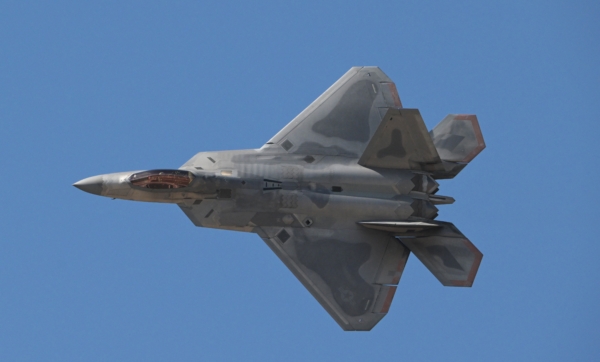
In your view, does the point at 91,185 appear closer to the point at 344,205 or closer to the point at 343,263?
the point at 344,205

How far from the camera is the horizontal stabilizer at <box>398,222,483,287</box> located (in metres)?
23.9

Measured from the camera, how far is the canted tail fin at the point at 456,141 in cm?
2445

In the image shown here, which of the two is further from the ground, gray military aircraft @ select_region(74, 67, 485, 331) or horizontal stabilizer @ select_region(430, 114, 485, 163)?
horizontal stabilizer @ select_region(430, 114, 485, 163)

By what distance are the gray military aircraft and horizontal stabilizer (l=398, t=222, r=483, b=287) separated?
0.03 metres

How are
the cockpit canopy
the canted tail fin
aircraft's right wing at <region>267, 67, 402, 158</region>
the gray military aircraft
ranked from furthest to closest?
1. aircraft's right wing at <region>267, 67, 402, 158</region>
2. the canted tail fin
3. the gray military aircraft
4. the cockpit canopy

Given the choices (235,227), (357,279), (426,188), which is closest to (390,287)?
(357,279)

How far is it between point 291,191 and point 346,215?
1517mm

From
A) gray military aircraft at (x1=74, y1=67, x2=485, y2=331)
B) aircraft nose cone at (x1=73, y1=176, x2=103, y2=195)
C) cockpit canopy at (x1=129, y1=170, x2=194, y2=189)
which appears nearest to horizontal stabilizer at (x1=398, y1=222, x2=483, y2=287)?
gray military aircraft at (x1=74, y1=67, x2=485, y2=331)

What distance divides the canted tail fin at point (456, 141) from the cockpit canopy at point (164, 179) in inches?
250

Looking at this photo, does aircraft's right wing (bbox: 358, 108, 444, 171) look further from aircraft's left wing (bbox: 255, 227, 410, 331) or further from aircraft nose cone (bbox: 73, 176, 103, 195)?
aircraft nose cone (bbox: 73, 176, 103, 195)

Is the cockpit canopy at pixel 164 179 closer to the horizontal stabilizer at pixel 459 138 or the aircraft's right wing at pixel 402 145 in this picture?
the aircraft's right wing at pixel 402 145

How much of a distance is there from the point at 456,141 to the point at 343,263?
428cm

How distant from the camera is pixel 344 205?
24.0m

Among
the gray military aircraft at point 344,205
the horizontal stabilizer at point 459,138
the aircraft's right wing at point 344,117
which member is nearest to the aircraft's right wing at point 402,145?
the gray military aircraft at point 344,205
